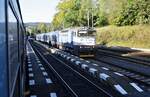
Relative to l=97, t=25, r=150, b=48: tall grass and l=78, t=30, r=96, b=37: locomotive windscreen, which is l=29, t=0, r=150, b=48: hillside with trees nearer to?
l=97, t=25, r=150, b=48: tall grass

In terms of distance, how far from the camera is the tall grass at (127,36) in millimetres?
57275

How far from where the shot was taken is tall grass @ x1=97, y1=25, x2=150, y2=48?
2255 inches

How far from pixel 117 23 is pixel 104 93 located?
60800 mm

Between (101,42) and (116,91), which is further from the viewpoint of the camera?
(101,42)

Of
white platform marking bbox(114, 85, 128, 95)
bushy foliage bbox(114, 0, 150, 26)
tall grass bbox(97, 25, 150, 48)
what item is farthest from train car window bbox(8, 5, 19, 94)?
bushy foliage bbox(114, 0, 150, 26)

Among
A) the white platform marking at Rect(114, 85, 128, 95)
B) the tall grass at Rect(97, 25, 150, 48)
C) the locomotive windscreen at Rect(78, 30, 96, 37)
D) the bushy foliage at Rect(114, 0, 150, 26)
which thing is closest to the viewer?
the white platform marking at Rect(114, 85, 128, 95)

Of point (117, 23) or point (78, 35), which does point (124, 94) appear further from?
point (117, 23)

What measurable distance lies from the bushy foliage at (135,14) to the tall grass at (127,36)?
2423 millimetres

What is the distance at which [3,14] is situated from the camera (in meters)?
2.96

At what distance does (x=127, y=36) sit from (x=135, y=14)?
8.28 meters

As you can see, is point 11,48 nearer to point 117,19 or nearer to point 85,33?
point 85,33

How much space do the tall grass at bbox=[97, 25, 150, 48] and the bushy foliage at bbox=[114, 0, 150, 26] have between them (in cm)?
242

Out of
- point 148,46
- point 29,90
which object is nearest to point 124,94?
point 29,90

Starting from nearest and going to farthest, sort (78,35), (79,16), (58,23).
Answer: (78,35), (79,16), (58,23)
